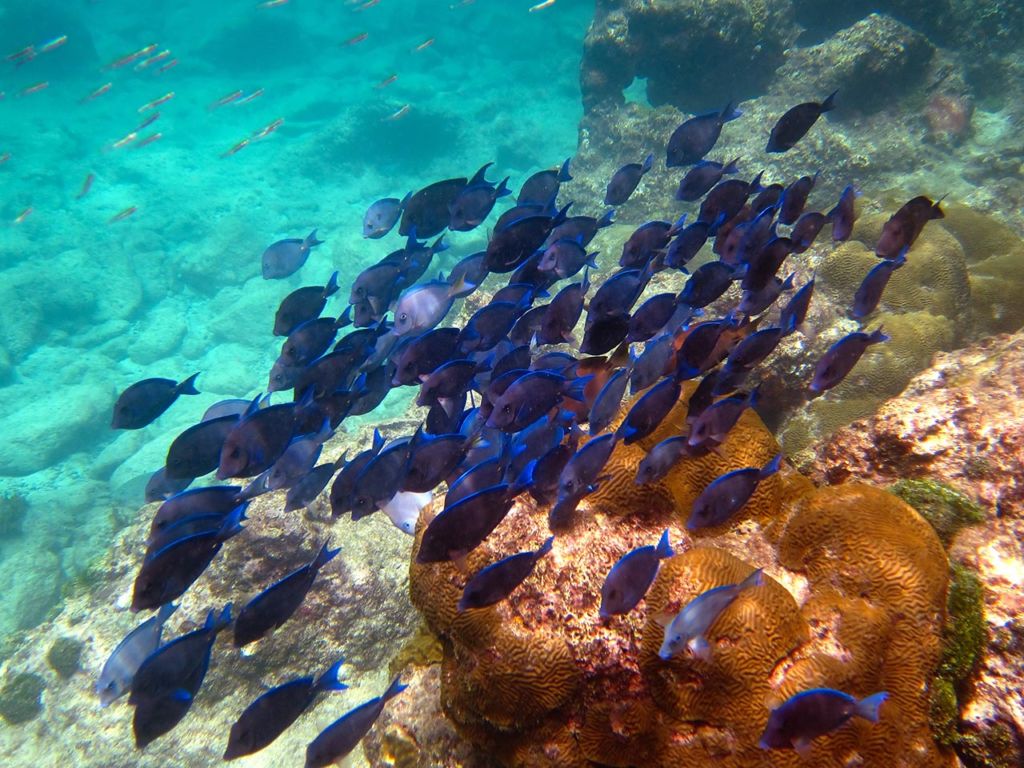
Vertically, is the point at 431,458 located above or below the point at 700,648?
above

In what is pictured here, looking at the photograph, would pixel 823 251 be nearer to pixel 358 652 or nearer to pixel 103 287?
pixel 358 652

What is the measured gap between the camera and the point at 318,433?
3.77 m

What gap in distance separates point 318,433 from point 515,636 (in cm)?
199

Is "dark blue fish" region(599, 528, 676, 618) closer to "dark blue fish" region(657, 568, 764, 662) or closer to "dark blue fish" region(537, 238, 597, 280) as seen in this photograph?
"dark blue fish" region(657, 568, 764, 662)

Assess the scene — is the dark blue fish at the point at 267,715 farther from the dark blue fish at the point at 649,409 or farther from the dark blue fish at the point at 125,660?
the dark blue fish at the point at 649,409

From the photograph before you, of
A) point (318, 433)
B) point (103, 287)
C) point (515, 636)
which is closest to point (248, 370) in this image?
point (103, 287)

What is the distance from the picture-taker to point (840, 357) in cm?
314

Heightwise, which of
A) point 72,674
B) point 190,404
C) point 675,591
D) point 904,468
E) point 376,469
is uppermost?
point 376,469

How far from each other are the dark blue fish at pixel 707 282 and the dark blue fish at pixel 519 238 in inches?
40.6

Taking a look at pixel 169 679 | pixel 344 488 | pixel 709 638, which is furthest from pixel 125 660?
pixel 709 638

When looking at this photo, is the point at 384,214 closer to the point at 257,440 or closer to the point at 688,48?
the point at 257,440

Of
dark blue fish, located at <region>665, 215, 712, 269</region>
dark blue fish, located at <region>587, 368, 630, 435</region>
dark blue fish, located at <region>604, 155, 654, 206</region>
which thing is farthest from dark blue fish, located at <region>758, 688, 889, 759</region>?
dark blue fish, located at <region>604, 155, 654, 206</region>

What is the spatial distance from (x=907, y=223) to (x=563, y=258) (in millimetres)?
2293

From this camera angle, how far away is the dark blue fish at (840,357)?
3.09 metres
